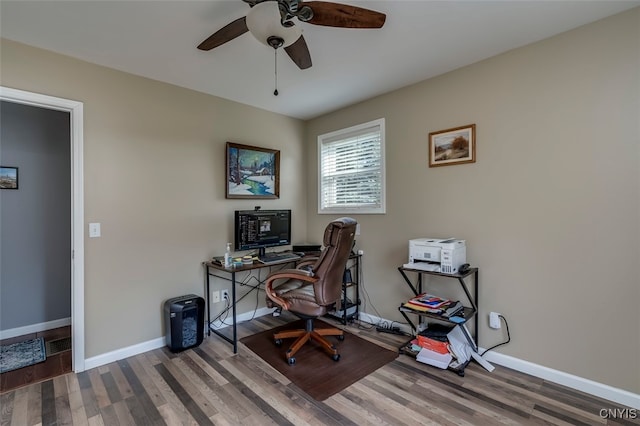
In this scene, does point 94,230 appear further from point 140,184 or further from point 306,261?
point 306,261

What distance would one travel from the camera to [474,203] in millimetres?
2523

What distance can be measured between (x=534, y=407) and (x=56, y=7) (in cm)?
381

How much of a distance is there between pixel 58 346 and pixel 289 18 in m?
3.44

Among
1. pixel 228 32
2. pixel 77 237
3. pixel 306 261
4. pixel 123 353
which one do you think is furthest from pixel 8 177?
pixel 306 261

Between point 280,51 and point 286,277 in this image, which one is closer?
point 280,51

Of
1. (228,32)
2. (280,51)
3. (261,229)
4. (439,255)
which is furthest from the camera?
(261,229)

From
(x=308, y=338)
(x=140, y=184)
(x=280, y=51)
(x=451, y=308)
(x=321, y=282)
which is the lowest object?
(x=308, y=338)

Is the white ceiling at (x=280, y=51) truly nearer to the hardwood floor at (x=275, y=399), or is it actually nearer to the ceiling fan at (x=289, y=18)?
the ceiling fan at (x=289, y=18)

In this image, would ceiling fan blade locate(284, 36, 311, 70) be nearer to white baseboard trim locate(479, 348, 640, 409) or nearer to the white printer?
the white printer

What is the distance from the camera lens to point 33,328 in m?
3.12

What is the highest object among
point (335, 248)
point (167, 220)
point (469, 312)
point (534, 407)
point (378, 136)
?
point (378, 136)

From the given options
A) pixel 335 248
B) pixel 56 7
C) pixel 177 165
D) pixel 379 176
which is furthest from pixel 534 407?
pixel 56 7

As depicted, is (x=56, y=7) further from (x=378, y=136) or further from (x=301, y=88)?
(x=378, y=136)

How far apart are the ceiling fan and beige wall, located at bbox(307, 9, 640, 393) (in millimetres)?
1369
